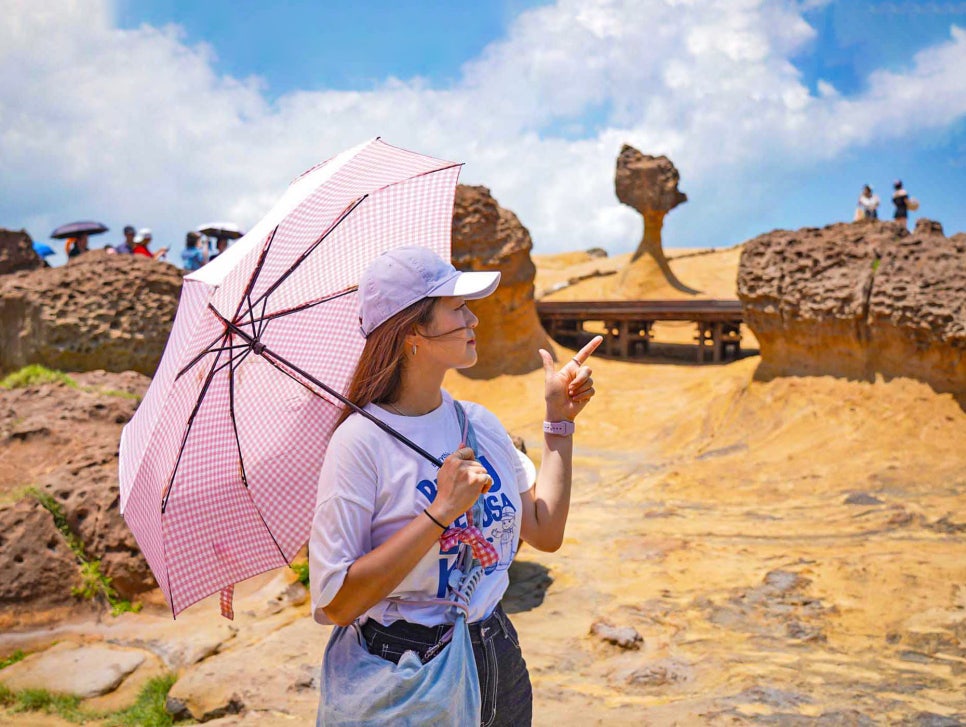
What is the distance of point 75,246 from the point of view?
10.9m

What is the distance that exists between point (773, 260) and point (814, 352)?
107 cm

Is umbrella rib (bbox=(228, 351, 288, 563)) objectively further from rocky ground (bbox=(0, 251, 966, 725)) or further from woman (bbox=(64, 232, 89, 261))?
woman (bbox=(64, 232, 89, 261))

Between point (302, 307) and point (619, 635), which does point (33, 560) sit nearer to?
point (619, 635)

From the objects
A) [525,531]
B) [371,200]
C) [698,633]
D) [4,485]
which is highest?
[371,200]

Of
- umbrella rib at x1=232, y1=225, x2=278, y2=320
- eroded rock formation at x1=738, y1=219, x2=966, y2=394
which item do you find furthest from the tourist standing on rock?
umbrella rib at x1=232, y1=225, x2=278, y2=320

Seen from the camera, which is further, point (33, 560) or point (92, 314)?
point (92, 314)

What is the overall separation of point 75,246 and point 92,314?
362cm

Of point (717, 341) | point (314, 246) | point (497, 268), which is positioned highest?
point (497, 268)

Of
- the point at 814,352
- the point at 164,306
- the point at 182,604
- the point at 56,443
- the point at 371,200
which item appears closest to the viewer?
the point at 182,604

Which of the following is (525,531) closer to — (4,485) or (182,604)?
(182,604)

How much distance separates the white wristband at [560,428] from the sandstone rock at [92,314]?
665 cm

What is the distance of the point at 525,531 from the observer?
193 cm

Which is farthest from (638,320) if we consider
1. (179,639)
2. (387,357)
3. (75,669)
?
(387,357)

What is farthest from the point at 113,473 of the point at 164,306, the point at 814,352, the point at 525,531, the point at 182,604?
the point at 814,352
